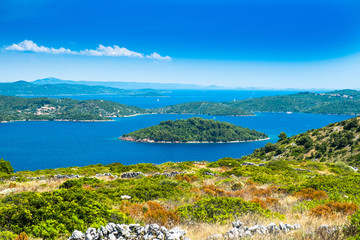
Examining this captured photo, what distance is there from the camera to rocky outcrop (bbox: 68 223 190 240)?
322 inches

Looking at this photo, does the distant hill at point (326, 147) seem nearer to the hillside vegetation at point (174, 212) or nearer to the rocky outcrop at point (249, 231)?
the hillside vegetation at point (174, 212)

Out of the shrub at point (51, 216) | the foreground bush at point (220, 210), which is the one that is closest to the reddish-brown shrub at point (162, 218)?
the foreground bush at point (220, 210)

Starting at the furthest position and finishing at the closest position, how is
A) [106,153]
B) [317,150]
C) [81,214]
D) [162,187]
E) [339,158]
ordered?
1. [106,153]
2. [317,150]
3. [339,158]
4. [162,187]
5. [81,214]

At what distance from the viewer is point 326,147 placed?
218 ft

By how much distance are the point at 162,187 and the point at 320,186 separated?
1069 cm

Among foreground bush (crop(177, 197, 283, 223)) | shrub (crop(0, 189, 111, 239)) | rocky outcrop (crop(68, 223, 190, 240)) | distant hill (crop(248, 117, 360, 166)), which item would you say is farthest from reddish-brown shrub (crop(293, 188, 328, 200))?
distant hill (crop(248, 117, 360, 166))

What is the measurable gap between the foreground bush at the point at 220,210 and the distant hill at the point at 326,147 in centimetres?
4856

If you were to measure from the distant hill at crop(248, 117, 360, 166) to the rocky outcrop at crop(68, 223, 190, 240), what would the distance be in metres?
54.0

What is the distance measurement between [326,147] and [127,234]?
69448mm

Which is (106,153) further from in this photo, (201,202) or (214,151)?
(201,202)

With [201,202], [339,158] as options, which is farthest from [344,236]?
[339,158]

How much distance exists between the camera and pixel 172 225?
10461 mm

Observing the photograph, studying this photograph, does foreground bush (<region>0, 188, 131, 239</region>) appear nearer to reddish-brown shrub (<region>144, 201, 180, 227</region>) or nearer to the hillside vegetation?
the hillside vegetation

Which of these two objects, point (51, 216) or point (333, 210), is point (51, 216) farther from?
point (333, 210)
